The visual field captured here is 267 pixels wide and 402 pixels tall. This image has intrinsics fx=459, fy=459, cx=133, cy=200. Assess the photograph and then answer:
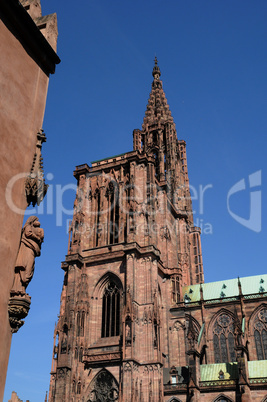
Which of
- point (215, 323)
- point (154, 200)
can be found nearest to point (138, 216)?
point (154, 200)

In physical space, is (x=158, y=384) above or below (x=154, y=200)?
below

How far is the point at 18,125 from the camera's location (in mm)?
10297

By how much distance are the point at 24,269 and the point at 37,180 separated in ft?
6.80

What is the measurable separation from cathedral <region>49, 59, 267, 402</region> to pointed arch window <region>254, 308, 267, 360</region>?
8 cm

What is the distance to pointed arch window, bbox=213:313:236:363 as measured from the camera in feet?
127

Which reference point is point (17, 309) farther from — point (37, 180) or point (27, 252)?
point (37, 180)

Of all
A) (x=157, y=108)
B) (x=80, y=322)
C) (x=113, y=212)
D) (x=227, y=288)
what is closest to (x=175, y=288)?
(x=227, y=288)

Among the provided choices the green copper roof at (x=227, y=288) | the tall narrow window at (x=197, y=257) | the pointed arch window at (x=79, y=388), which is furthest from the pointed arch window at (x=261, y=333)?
the pointed arch window at (x=79, y=388)

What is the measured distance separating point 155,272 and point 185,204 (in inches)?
678

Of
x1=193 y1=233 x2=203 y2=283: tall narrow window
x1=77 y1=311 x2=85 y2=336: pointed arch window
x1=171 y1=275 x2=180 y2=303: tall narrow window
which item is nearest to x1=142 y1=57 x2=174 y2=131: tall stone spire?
x1=193 y1=233 x2=203 y2=283: tall narrow window

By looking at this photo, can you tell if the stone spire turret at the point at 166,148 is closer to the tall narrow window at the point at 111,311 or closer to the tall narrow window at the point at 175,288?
the tall narrow window at the point at 175,288

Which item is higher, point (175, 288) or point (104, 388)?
point (175, 288)

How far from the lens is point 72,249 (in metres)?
39.5

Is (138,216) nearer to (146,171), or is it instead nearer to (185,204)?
(146,171)
